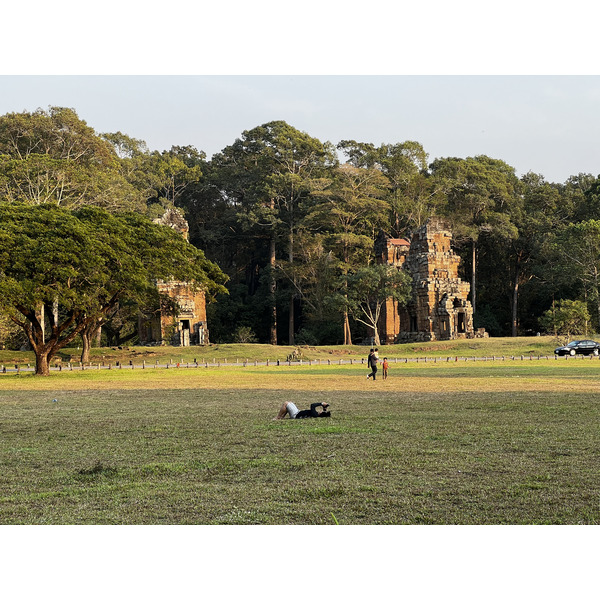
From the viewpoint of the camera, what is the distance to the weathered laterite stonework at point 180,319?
154ft

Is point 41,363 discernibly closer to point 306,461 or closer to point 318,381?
point 318,381

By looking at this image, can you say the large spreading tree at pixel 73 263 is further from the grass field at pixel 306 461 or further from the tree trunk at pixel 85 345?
the grass field at pixel 306 461

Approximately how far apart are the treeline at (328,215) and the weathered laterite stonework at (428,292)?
6.95 feet

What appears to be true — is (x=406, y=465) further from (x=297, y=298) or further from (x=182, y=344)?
(x=297, y=298)

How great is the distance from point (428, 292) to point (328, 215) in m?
9.89

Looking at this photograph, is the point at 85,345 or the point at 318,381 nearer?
the point at 318,381

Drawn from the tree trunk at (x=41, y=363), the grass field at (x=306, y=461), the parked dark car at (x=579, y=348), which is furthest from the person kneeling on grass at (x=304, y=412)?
the parked dark car at (x=579, y=348)

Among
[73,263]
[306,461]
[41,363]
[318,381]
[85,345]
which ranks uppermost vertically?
[73,263]

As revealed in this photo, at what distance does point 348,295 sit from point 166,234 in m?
19.9

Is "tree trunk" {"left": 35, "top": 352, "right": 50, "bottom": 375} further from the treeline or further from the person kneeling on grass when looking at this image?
the treeline

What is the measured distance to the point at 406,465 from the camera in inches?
311

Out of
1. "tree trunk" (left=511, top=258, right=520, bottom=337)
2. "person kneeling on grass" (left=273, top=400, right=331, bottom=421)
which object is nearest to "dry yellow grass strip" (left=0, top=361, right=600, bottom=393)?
"person kneeling on grass" (left=273, top=400, right=331, bottom=421)

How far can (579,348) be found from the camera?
3753 cm

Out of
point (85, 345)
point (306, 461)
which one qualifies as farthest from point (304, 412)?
point (85, 345)
